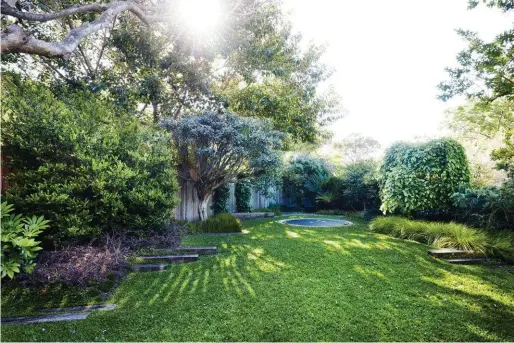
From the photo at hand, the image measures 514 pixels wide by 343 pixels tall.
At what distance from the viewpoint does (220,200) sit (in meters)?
10.7

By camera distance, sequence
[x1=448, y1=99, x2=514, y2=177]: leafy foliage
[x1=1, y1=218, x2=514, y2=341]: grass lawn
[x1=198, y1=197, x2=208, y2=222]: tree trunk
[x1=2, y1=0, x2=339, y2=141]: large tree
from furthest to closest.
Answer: [x1=448, y1=99, x2=514, y2=177]: leafy foliage → [x1=198, y1=197, x2=208, y2=222]: tree trunk → [x1=2, y1=0, x2=339, y2=141]: large tree → [x1=1, y1=218, x2=514, y2=341]: grass lawn

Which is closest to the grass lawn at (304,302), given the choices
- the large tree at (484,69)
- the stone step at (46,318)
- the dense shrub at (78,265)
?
the stone step at (46,318)

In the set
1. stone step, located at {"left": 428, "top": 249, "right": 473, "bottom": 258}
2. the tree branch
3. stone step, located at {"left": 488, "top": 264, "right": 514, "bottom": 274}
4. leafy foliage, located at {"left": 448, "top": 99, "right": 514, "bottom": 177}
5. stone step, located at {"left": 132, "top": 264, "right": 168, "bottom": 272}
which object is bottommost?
stone step, located at {"left": 488, "top": 264, "right": 514, "bottom": 274}

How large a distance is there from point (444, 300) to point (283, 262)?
2.47 metres

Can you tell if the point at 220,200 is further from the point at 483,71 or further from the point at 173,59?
the point at 483,71

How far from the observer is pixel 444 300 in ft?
11.2

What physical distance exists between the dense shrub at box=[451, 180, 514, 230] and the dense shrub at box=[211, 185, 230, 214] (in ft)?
24.5

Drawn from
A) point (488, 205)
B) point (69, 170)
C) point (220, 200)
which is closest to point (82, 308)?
point (69, 170)

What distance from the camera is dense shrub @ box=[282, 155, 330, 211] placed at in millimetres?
14805

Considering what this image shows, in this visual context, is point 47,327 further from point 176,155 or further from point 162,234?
point 176,155

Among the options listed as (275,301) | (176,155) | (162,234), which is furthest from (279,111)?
(275,301)

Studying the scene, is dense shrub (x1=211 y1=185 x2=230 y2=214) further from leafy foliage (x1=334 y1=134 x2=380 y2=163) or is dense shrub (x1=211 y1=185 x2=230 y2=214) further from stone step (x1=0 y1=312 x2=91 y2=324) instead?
leafy foliage (x1=334 y1=134 x2=380 y2=163)

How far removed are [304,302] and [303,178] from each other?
→ 1177 cm

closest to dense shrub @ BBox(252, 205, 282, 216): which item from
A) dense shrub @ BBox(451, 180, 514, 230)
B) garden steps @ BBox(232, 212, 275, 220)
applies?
garden steps @ BBox(232, 212, 275, 220)
